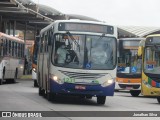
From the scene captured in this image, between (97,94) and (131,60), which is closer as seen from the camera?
(97,94)

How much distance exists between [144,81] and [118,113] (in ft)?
23.2

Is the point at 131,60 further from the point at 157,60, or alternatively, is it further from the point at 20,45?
the point at 20,45

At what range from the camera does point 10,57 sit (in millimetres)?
36031

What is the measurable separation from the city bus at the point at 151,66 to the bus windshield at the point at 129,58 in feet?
21.4

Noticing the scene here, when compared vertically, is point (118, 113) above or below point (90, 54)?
below

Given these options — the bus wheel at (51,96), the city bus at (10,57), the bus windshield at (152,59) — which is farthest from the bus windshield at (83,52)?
the city bus at (10,57)

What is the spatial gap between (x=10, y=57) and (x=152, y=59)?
14.2m

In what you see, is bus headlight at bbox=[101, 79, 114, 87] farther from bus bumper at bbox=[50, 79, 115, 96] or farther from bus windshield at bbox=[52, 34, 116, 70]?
bus windshield at bbox=[52, 34, 116, 70]

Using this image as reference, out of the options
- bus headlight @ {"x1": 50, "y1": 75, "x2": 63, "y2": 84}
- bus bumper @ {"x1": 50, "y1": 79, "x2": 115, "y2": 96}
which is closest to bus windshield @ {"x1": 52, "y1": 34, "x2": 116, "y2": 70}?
bus headlight @ {"x1": 50, "y1": 75, "x2": 63, "y2": 84}

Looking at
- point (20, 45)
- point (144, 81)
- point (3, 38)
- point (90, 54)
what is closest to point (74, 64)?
point (90, 54)

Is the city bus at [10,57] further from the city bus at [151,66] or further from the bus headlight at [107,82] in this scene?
the bus headlight at [107,82]

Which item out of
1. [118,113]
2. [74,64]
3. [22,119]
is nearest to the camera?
[22,119]

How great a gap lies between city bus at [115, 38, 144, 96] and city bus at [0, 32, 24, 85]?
6931mm

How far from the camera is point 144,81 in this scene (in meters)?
23.5
